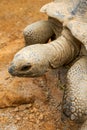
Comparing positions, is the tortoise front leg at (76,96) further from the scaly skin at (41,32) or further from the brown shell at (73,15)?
the scaly skin at (41,32)

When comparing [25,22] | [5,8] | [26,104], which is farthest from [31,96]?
[5,8]

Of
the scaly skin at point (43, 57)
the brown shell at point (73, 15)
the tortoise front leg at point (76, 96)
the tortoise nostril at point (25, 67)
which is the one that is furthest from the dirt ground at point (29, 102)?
the brown shell at point (73, 15)

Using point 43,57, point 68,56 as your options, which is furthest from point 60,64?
point 43,57

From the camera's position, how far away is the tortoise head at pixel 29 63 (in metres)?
2.33

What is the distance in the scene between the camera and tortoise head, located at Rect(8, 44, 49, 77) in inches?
91.7

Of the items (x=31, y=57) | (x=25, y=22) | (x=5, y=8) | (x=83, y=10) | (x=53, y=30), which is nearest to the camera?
(x=31, y=57)

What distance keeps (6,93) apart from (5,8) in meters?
2.15

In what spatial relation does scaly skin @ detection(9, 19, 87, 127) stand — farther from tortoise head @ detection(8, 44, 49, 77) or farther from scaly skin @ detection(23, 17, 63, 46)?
scaly skin @ detection(23, 17, 63, 46)

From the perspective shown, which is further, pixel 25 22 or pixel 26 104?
pixel 25 22

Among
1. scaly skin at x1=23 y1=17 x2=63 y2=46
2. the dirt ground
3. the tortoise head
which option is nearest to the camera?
the tortoise head

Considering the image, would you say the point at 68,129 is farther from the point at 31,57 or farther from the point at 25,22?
the point at 25,22

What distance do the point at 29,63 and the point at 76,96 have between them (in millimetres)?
424

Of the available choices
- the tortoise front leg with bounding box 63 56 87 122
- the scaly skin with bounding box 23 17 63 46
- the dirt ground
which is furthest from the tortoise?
the dirt ground

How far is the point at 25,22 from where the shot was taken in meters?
4.34
